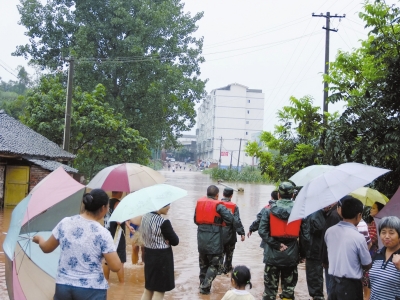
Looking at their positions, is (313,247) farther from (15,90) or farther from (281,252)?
(15,90)

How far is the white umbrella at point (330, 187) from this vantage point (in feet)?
18.2

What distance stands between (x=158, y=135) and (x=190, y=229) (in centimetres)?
2057

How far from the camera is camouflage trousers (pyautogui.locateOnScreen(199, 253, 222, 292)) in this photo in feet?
26.0

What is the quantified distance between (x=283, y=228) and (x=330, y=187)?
49.3 inches

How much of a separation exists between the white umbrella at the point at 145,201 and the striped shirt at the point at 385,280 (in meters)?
2.29

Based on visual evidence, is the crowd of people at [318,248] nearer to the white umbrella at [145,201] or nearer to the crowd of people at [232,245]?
the crowd of people at [232,245]

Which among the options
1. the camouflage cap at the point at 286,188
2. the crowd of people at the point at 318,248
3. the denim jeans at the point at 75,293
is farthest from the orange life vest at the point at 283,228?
the denim jeans at the point at 75,293

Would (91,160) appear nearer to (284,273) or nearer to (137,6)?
(137,6)

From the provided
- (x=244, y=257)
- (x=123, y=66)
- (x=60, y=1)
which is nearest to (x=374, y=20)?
(x=244, y=257)

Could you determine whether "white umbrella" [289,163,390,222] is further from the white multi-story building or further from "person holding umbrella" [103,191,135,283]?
the white multi-story building

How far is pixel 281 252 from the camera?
675 centimetres

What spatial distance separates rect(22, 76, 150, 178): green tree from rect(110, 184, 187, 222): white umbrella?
23685mm

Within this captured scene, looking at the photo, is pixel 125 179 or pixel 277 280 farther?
pixel 125 179

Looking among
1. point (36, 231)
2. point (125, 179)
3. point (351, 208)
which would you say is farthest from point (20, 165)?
point (351, 208)
